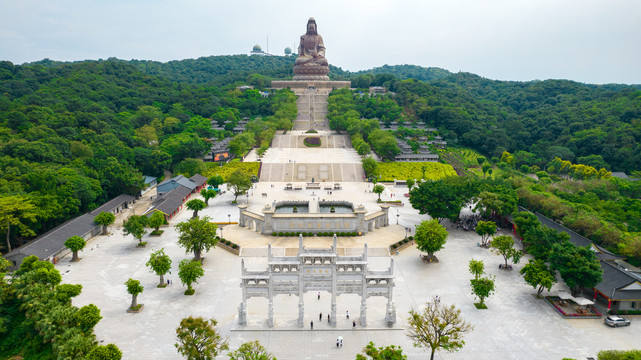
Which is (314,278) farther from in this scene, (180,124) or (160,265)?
(180,124)

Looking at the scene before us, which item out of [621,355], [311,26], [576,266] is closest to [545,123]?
[576,266]

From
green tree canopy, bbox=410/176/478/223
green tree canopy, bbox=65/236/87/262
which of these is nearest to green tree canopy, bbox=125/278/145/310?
green tree canopy, bbox=65/236/87/262

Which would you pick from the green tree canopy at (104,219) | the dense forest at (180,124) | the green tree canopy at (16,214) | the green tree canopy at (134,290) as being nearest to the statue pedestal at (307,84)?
the dense forest at (180,124)

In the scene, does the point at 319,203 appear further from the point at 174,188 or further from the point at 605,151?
the point at 605,151

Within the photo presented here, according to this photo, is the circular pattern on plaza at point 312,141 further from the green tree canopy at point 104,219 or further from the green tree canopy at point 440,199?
the green tree canopy at point 104,219

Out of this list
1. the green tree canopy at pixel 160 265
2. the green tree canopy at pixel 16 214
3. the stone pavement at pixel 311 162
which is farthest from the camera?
the stone pavement at pixel 311 162

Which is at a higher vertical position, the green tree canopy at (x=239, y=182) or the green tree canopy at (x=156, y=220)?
the green tree canopy at (x=239, y=182)

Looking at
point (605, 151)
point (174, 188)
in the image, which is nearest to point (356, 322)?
point (174, 188)
